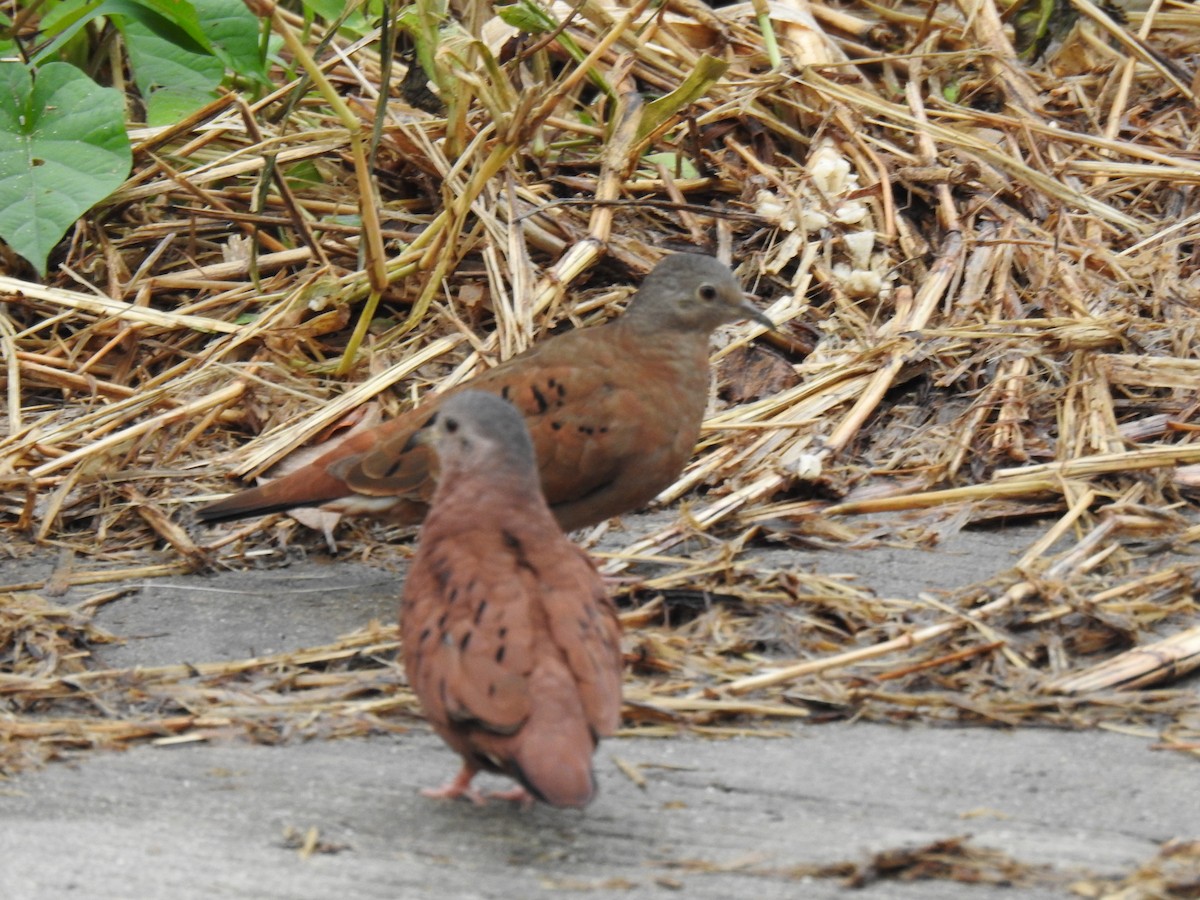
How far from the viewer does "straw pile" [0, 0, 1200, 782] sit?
12.6 ft

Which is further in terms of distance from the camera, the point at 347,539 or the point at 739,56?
the point at 739,56

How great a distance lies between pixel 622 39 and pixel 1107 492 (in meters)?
2.70

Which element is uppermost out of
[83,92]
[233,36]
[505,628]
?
[233,36]

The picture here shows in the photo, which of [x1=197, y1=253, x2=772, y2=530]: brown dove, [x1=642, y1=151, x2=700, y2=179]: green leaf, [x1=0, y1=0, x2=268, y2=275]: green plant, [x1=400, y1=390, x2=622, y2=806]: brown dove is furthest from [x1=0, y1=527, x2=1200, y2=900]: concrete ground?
[x1=642, y1=151, x2=700, y2=179]: green leaf

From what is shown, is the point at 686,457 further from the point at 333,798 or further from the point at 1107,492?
the point at 333,798

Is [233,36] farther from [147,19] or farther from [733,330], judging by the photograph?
[733,330]

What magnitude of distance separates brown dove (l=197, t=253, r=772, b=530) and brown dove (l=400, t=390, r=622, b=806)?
103 cm

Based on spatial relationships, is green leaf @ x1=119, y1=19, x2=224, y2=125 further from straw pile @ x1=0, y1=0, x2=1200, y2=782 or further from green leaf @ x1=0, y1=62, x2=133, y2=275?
green leaf @ x1=0, y1=62, x2=133, y2=275

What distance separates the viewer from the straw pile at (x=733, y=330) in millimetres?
3828

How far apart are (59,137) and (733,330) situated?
7.66 feet

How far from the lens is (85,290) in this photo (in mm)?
5820

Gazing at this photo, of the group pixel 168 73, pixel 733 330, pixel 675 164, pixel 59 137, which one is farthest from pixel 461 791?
pixel 168 73

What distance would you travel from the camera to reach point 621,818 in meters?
2.94

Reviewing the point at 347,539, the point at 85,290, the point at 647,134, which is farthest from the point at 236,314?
the point at 647,134
